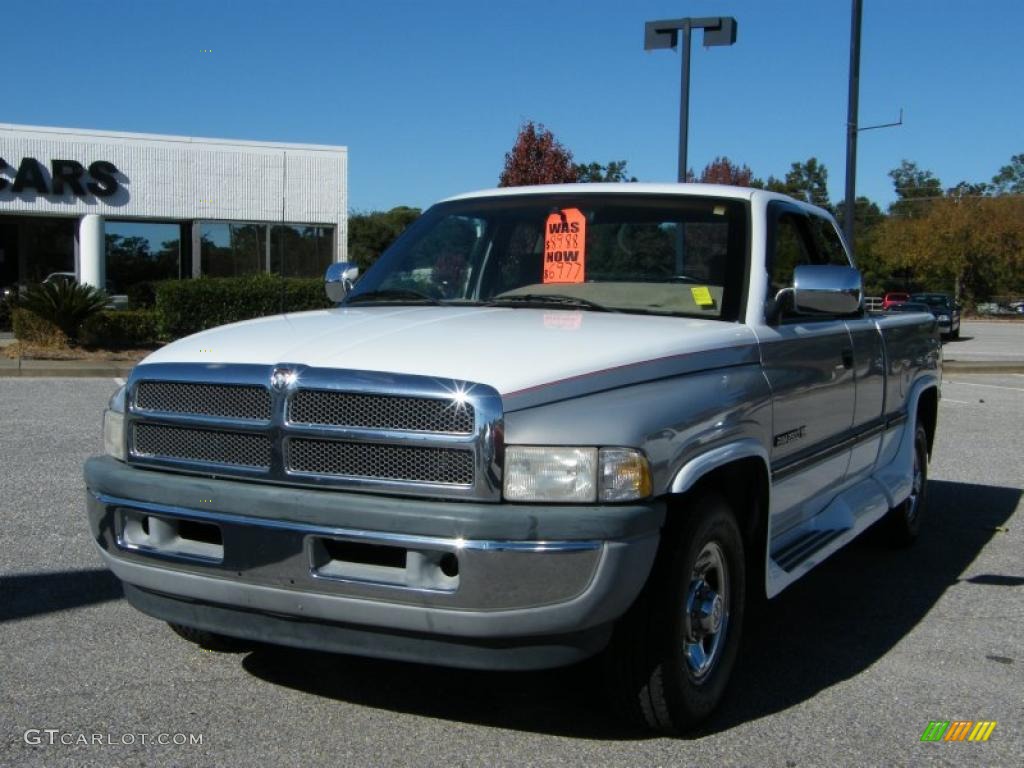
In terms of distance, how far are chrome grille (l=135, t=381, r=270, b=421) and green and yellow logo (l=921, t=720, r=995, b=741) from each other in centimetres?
244

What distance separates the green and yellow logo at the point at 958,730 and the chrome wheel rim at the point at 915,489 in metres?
2.60

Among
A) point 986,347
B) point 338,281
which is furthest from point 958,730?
point 986,347

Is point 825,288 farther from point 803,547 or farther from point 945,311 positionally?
point 945,311

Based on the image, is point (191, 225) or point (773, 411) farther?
point (191, 225)

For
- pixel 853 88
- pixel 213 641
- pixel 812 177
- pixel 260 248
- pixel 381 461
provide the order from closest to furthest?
1. pixel 381 461
2. pixel 213 641
3. pixel 853 88
4. pixel 260 248
5. pixel 812 177

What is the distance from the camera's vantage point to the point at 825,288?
4441mm

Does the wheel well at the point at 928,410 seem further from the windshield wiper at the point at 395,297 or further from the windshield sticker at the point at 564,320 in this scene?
the windshield wiper at the point at 395,297

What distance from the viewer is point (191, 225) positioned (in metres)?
27.2

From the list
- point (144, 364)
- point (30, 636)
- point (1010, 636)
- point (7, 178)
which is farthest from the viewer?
point (7, 178)

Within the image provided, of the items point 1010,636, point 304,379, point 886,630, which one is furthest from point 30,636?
point 1010,636

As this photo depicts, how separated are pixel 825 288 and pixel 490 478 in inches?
75.4

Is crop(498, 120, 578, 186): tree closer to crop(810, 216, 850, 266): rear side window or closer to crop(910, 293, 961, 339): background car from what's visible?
crop(910, 293, 961, 339): background car

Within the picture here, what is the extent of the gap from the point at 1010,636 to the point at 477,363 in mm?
3018

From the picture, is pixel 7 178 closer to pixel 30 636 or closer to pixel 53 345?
pixel 53 345
